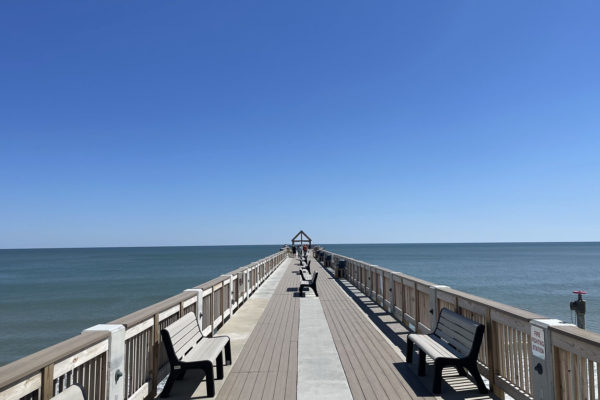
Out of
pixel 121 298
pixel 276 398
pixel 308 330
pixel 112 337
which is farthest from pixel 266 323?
pixel 121 298

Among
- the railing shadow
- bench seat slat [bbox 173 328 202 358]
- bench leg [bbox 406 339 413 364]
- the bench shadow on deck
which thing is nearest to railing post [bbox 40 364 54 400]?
bench seat slat [bbox 173 328 202 358]

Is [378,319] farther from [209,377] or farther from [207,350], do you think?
[209,377]

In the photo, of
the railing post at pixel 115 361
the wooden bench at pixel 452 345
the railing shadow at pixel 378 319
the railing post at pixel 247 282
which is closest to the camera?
the railing post at pixel 115 361

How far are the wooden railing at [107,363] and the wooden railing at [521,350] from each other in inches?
144

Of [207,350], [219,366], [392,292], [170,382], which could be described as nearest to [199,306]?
[219,366]

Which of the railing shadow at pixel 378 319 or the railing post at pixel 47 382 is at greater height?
the railing post at pixel 47 382

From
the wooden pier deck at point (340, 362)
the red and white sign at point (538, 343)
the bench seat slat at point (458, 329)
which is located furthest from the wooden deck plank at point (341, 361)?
the red and white sign at point (538, 343)

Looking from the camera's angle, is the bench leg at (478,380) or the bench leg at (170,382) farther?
the bench leg at (478,380)

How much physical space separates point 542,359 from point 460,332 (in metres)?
1.08

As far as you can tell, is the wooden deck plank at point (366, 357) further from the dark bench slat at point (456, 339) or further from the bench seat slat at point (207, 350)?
the bench seat slat at point (207, 350)

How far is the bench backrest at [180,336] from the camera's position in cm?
364

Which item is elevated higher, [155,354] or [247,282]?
[155,354]

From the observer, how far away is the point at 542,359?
10.4ft

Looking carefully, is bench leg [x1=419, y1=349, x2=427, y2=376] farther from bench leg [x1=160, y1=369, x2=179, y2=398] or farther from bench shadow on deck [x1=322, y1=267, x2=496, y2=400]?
bench leg [x1=160, y1=369, x2=179, y2=398]
